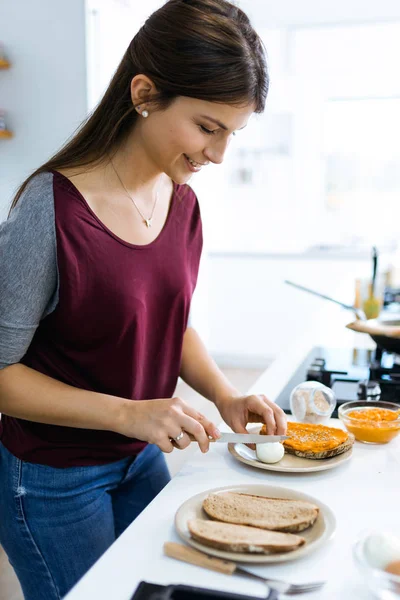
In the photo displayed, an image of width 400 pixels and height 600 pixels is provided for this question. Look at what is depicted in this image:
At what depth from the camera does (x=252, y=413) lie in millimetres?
1190

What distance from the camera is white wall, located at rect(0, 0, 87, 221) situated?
334 centimetres

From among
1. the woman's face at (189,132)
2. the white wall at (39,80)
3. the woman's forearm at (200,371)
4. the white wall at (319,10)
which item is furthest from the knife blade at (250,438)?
A: the white wall at (319,10)

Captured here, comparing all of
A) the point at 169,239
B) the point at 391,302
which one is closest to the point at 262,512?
→ the point at 169,239

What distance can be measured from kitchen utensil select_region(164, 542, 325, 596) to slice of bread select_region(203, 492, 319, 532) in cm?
7

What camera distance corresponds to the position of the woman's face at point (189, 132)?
1.06m

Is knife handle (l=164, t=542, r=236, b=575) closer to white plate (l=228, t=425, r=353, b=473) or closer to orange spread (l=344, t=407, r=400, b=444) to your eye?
white plate (l=228, t=425, r=353, b=473)

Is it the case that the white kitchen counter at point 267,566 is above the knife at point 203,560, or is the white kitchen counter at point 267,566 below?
below

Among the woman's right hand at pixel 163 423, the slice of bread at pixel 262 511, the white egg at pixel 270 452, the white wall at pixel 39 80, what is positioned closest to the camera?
the slice of bread at pixel 262 511

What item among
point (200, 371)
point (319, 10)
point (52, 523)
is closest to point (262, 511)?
point (52, 523)

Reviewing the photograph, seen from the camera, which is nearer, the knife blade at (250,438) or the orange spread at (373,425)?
the knife blade at (250,438)

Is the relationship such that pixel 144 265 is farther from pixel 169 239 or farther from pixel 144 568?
pixel 144 568

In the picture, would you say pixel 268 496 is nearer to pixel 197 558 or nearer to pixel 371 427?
pixel 197 558

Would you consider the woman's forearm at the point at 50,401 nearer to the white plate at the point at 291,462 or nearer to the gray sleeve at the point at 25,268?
the gray sleeve at the point at 25,268

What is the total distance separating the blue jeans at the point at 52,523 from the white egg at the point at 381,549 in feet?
1.79
